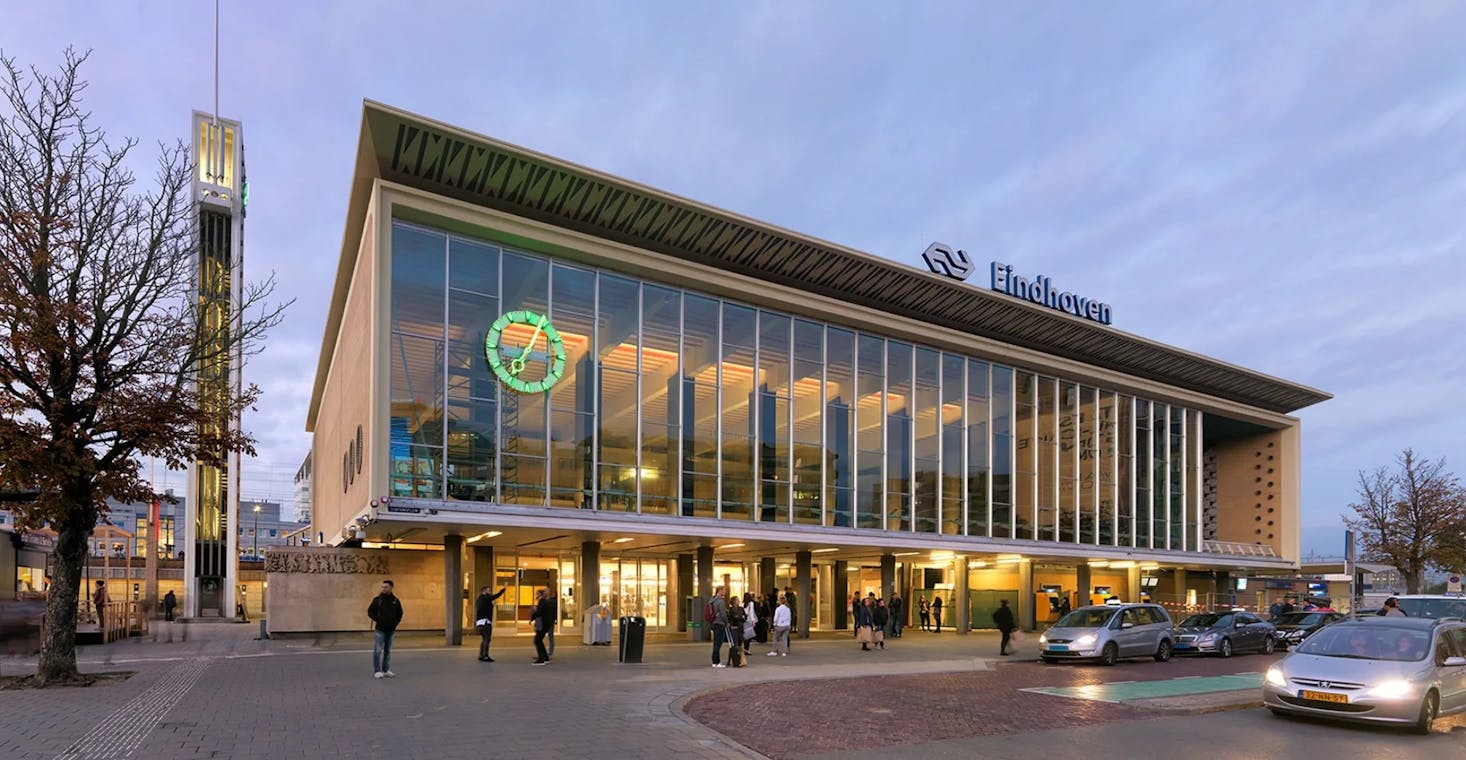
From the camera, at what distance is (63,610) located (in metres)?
15.8

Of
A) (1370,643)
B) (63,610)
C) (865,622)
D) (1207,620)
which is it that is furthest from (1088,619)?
(63,610)

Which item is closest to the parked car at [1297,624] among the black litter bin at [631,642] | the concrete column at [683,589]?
the concrete column at [683,589]

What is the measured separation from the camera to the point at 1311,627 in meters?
30.2

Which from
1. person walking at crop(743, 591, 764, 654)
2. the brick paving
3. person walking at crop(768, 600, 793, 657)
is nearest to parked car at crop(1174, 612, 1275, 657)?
the brick paving

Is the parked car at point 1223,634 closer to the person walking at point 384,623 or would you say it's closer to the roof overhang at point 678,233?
the roof overhang at point 678,233

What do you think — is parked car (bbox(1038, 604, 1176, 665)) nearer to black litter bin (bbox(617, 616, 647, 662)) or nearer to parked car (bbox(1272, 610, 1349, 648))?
parked car (bbox(1272, 610, 1349, 648))

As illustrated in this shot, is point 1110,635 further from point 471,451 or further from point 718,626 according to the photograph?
point 471,451

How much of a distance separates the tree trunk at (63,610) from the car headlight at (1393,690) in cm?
1835

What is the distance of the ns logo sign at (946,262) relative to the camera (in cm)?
3438

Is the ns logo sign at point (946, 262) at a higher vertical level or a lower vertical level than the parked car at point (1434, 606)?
higher

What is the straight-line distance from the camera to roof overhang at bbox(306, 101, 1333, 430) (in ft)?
78.5

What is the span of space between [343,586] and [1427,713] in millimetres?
27018

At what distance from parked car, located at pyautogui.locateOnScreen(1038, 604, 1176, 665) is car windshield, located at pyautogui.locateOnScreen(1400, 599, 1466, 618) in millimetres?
5234

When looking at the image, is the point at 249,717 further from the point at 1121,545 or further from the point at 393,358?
the point at 1121,545
